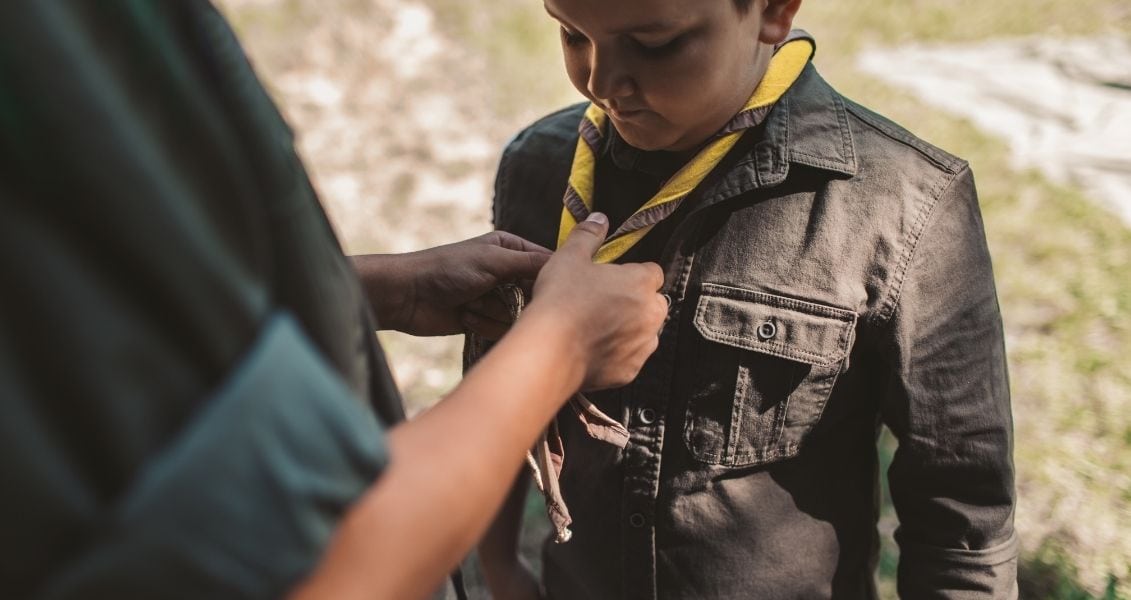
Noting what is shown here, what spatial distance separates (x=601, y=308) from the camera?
103 cm

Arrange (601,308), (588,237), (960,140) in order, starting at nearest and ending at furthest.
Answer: (601,308)
(588,237)
(960,140)

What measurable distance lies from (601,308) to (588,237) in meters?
0.24

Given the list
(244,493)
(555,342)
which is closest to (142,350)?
(244,493)

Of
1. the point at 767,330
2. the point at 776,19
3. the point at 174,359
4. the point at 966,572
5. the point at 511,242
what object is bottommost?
the point at 966,572

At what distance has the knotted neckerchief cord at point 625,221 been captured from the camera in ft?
4.41

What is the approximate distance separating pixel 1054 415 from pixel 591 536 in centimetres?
241

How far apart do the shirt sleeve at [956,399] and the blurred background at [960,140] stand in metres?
1.16

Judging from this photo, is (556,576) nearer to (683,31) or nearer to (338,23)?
(683,31)

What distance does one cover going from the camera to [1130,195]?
4.23 meters

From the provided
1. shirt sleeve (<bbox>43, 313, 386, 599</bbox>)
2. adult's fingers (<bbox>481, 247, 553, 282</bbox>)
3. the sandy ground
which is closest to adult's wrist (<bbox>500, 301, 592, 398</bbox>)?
shirt sleeve (<bbox>43, 313, 386, 599</bbox>)

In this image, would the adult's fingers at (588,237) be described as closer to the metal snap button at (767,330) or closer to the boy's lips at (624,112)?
the boy's lips at (624,112)

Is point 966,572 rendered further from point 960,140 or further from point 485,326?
point 960,140

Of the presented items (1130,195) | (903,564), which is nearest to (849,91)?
(1130,195)

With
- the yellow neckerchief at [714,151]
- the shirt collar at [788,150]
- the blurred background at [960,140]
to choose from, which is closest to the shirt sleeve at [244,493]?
the yellow neckerchief at [714,151]
